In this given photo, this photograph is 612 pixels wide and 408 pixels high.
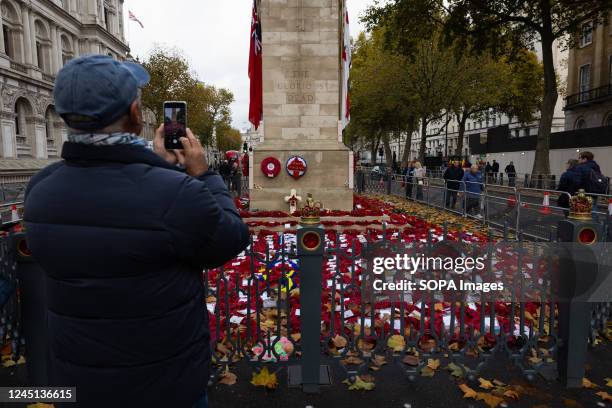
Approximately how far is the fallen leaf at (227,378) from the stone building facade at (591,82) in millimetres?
40049

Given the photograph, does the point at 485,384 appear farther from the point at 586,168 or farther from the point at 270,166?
the point at 586,168

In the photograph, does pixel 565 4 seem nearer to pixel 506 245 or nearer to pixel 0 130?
pixel 506 245

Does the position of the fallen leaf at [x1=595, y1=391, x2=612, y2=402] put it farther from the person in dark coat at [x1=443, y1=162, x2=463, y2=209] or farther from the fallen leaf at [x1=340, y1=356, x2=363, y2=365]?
the person in dark coat at [x1=443, y1=162, x2=463, y2=209]

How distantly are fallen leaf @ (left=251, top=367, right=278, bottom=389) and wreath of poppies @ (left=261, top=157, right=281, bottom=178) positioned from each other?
793 cm

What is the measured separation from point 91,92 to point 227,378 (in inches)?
123

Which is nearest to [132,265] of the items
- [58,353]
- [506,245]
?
[58,353]

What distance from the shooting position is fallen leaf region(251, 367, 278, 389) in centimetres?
371

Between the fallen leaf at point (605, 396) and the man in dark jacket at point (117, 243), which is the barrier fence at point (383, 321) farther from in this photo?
the man in dark jacket at point (117, 243)

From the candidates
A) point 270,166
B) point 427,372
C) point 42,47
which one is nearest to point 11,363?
point 427,372

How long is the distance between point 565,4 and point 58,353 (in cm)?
2755

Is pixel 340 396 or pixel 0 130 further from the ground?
pixel 0 130

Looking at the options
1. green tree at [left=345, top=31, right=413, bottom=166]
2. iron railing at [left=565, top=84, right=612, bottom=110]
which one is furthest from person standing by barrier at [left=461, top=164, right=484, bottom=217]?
iron railing at [left=565, top=84, right=612, bottom=110]

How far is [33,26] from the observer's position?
35.7 m

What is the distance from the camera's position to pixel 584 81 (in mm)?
38281
